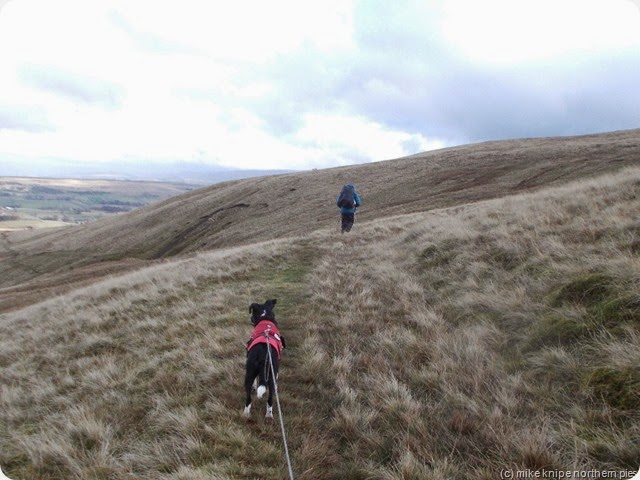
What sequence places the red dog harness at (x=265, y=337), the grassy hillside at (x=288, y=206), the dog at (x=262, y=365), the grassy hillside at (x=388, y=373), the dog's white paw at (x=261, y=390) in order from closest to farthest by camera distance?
the grassy hillside at (x=388, y=373)
the dog's white paw at (x=261, y=390)
the dog at (x=262, y=365)
the red dog harness at (x=265, y=337)
the grassy hillside at (x=288, y=206)

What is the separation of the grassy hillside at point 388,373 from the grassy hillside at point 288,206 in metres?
16.3

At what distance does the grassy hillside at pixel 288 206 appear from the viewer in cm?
2584

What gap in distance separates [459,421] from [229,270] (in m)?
9.88

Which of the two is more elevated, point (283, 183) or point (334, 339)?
point (283, 183)

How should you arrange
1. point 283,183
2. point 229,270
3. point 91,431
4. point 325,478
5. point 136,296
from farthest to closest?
1. point 283,183
2. point 229,270
3. point 136,296
4. point 91,431
5. point 325,478

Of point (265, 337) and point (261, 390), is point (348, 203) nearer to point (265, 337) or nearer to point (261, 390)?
point (265, 337)

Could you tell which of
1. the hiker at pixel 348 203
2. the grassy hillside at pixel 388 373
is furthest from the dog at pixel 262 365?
the hiker at pixel 348 203

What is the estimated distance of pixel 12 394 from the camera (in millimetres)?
5934

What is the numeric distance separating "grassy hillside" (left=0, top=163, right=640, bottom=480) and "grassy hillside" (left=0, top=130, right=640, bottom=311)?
16322 mm

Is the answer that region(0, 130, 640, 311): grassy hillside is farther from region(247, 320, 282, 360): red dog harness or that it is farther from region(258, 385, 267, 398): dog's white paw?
region(258, 385, 267, 398): dog's white paw

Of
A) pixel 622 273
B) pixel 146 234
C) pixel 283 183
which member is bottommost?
pixel 146 234

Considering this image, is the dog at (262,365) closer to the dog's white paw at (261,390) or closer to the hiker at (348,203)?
the dog's white paw at (261,390)

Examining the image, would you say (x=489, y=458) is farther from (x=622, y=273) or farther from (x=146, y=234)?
(x=146, y=234)

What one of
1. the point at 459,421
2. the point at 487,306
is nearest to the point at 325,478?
the point at 459,421
